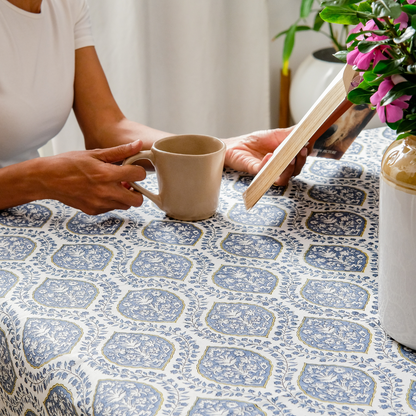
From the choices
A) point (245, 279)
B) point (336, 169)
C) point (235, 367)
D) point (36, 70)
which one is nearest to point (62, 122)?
point (36, 70)

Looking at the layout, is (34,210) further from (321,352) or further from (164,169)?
(321,352)

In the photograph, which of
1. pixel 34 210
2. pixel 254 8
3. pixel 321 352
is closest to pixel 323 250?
pixel 321 352

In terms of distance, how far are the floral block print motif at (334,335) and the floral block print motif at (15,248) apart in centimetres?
39

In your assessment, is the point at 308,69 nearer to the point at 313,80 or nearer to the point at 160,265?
the point at 313,80

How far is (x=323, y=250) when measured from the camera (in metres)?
0.71

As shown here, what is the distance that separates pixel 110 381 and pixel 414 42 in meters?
0.39

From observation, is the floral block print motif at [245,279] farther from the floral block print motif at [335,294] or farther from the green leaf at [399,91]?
the green leaf at [399,91]

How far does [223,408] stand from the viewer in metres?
0.44

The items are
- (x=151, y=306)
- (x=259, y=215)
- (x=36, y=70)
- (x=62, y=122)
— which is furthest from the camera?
(x=62, y=122)

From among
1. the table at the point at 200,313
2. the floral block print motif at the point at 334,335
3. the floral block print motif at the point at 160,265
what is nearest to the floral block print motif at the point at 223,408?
the table at the point at 200,313

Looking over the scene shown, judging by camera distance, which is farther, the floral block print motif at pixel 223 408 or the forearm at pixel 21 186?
the forearm at pixel 21 186

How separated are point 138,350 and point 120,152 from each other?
399 mm

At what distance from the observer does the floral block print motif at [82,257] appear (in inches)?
26.8

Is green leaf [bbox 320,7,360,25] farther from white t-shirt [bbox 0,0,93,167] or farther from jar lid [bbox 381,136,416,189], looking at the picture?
white t-shirt [bbox 0,0,93,167]
